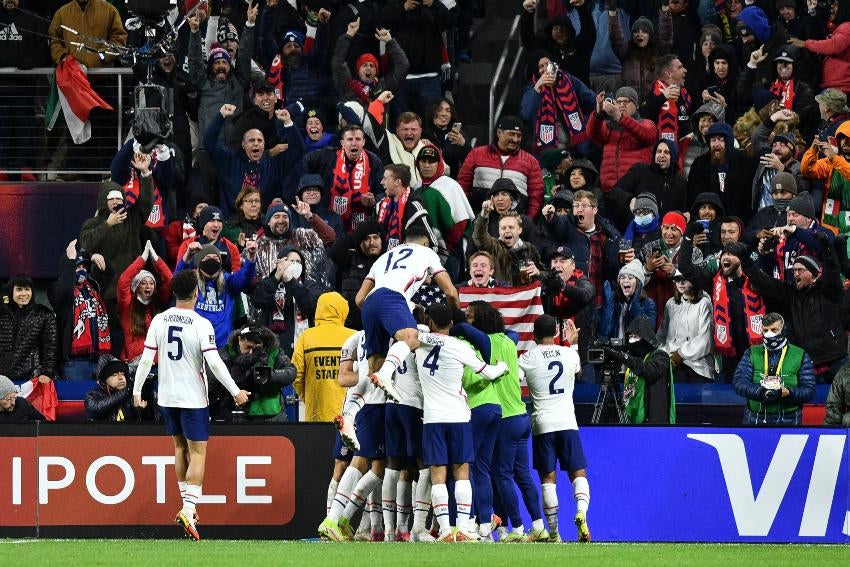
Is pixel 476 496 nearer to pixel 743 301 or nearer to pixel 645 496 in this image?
pixel 645 496

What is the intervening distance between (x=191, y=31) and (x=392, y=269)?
713cm

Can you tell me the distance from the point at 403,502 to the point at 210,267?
3.82 metres

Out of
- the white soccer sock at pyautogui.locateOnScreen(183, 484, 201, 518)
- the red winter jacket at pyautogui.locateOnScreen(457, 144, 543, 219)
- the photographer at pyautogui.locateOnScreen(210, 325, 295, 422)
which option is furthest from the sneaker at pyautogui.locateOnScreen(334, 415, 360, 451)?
the red winter jacket at pyautogui.locateOnScreen(457, 144, 543, 219)

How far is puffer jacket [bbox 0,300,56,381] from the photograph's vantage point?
59.6 feet

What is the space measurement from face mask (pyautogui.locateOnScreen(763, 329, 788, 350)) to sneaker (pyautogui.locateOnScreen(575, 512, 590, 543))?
2.86m

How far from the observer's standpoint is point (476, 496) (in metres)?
14.4

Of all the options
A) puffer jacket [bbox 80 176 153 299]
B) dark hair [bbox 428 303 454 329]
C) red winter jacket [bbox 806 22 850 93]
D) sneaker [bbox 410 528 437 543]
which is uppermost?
red winter jacket [bbox 806 22 850 93]

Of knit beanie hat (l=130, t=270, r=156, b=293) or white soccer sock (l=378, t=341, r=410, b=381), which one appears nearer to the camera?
white soccer sock (l=378, t=341, r=410, b=381)

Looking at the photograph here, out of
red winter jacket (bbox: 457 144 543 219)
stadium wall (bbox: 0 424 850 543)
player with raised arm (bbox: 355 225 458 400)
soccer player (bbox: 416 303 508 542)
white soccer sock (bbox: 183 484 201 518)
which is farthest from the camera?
red winter jacket (bbox: 457 144 543 219)

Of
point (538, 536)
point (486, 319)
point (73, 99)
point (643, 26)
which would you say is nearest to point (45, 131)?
point (73, 99)

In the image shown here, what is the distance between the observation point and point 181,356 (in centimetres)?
1457

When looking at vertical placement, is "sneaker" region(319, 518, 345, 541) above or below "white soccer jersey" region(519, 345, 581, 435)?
below

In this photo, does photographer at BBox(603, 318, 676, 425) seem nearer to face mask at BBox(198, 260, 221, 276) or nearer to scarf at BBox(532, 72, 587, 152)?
face mask at BBox(198, 260, 221, 276)

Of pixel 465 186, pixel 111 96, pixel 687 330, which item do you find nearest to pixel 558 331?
pixel 687 330
